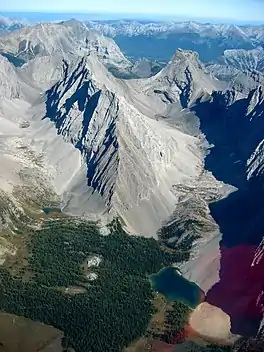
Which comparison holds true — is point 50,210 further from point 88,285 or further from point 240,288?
point 240,288

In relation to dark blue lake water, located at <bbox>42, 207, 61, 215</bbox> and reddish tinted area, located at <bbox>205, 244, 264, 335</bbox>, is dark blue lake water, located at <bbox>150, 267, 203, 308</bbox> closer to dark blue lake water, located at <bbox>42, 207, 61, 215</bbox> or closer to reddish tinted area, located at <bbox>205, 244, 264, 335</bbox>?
reddish tinted area, located at <bbox>205, 244, 264, 335</bbox>

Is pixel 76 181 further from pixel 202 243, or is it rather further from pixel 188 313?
pixel 188 313

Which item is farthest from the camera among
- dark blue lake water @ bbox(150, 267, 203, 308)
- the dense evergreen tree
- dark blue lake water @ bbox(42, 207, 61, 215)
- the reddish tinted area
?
dark blue lake water @ bbox(42, 207, 61, 215)

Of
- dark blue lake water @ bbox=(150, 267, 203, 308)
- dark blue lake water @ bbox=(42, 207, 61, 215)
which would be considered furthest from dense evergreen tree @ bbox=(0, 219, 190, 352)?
dark blue lake water @ bbox=(42, 207, 61, 215)

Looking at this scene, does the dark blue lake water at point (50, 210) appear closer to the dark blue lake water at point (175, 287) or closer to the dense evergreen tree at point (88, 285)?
the dense evergreen tree at point (88, 285)

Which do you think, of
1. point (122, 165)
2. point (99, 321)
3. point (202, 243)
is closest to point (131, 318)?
point (99, 321)

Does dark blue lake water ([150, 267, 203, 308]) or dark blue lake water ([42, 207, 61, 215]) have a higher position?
dark blue lake water ([150, 267, 203, 308])

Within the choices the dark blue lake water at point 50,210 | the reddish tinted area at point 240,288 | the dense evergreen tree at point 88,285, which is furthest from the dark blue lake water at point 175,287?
the dark blue lake water at point 50,210
